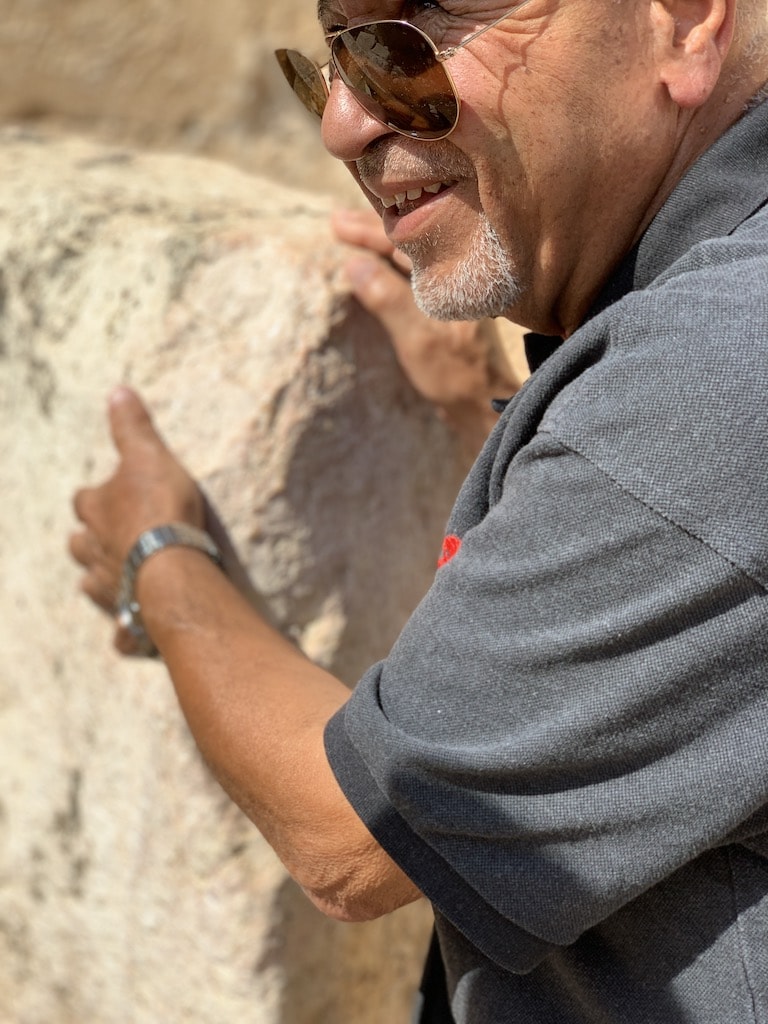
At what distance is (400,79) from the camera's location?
1.27m

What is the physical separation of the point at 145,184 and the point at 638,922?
5.74 ft

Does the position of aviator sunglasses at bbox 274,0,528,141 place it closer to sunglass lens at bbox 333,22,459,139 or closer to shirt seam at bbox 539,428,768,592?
sunglass lens at bbox 333,22,459,139

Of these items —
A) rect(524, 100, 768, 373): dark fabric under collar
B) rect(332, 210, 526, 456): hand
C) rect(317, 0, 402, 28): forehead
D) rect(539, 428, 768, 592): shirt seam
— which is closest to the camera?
rect(539, 428, 768, 592): shirt seam

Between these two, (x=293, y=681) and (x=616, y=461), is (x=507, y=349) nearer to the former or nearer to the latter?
(x=293, y=681)

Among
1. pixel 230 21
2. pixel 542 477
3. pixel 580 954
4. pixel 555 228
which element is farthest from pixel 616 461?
pixel 230 21

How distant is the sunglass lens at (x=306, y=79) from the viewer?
1.57 metres

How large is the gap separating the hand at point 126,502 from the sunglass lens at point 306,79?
1.87ft

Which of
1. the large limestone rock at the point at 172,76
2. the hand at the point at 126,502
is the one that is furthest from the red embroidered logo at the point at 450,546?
the large limestone rock at the point at 172,76

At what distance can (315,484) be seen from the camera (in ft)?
6.34

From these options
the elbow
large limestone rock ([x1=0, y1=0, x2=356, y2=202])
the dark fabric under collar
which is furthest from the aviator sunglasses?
large limestone rock ([x1=0, y1=0, x2=356, y2=202])

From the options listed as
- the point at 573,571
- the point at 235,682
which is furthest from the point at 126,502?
the point at 573,571

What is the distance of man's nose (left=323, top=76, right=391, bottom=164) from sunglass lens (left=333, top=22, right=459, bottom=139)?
25 millimetres

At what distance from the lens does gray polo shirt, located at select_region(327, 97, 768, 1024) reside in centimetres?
95

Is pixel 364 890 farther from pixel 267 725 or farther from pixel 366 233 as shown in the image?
pixel 366 233
